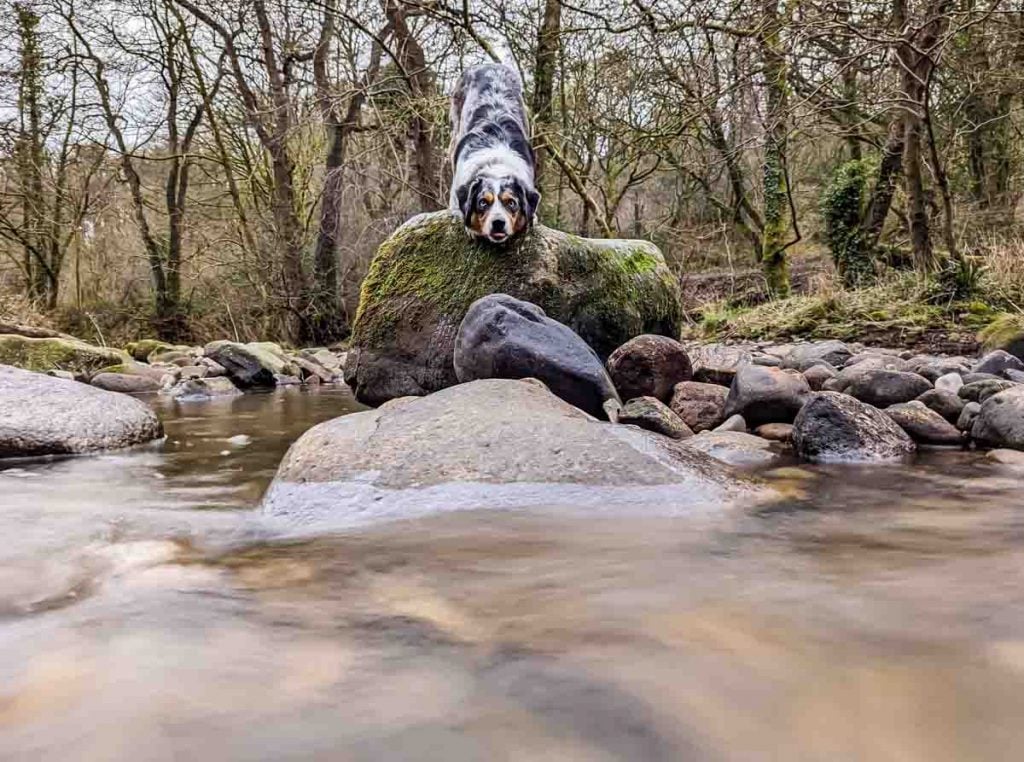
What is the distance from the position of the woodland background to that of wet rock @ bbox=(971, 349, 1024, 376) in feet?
10.6

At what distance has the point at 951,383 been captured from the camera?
4723 millimetres

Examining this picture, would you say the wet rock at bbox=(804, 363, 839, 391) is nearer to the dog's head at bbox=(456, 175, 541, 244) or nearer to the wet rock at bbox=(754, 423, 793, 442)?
the wet rock at bbox=(754, 423, 793, 442)

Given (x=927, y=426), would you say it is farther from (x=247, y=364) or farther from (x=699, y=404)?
(x=247, y=364)

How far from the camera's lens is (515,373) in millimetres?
4266

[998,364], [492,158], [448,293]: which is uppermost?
[492,158]

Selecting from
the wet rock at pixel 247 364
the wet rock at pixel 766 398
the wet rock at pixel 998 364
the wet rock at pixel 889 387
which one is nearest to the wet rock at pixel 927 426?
the wet rock at pixel 889 387

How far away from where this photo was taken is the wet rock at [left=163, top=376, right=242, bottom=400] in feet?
28.3

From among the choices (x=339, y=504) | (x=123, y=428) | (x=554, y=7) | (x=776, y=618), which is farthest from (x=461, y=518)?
(x=554, y=7)

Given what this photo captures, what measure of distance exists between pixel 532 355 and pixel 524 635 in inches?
102

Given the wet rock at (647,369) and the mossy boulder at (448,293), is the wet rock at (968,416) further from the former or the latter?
the mossy boulder at (448,293)

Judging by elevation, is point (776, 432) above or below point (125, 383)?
below

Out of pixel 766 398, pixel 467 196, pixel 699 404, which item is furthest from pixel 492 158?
pixel 766 398

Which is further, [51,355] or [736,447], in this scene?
[51,355]

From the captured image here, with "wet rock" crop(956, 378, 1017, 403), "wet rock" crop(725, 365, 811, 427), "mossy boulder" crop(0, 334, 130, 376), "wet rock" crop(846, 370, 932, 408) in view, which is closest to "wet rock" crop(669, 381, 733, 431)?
"wet rock" crop(725, 365, 811, 427)
